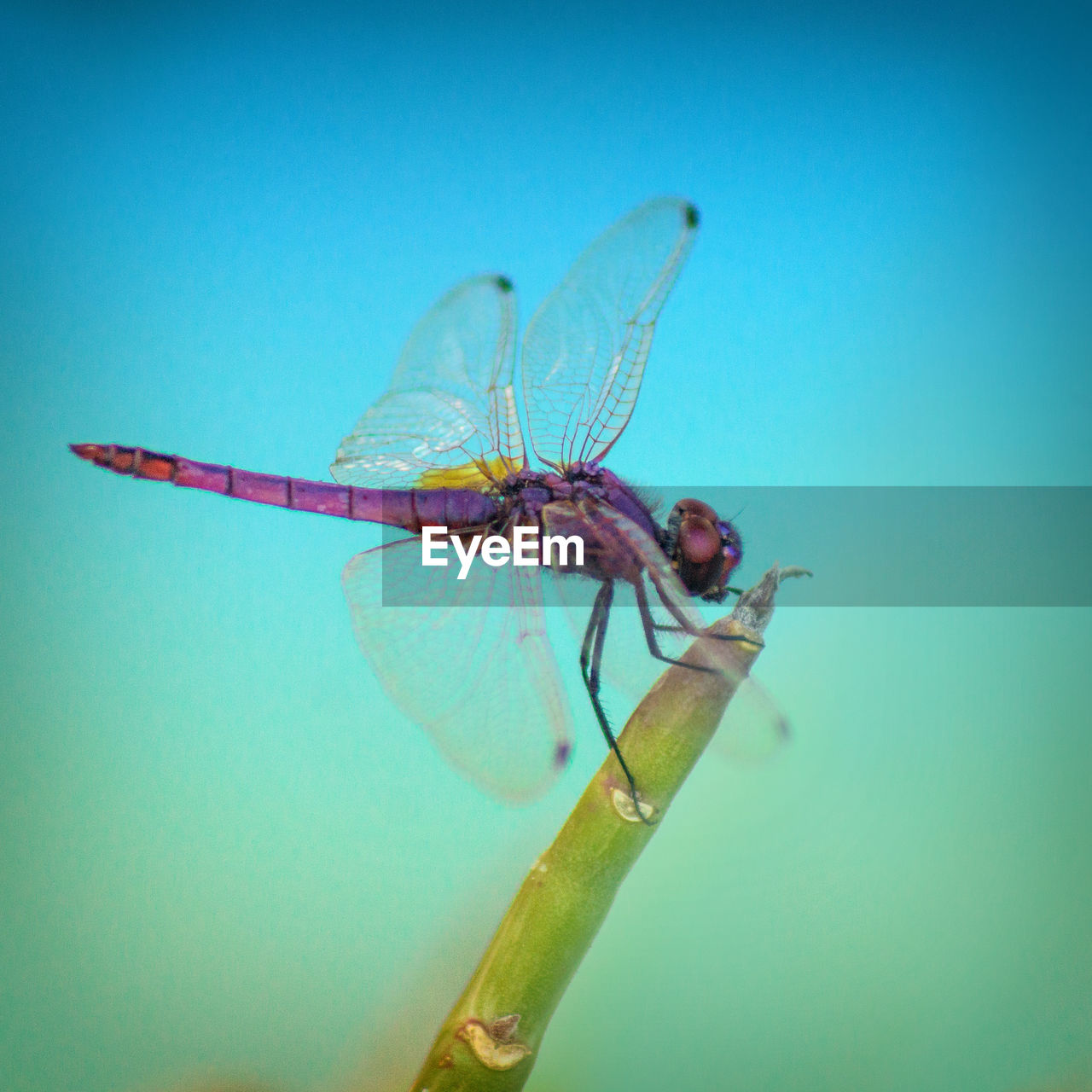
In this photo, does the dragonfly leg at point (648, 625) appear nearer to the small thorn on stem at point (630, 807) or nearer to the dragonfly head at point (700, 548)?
the dragonfly head at point (700, 548)

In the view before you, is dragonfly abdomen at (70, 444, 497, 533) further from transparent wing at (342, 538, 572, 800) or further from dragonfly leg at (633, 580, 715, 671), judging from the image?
dragonfly leg at (633, 580, 715, 671)

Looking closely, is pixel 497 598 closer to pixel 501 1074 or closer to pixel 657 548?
pixel 657 548

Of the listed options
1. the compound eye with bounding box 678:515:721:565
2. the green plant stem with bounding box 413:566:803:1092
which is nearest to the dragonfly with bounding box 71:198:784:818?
the compound eye with bounding box 678:515:721:565

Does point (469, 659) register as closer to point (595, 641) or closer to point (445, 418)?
point (595, 641)

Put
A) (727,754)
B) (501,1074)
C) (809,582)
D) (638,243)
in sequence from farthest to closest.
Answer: (809,582)
(638,243)
(727,754)
(501,1074)

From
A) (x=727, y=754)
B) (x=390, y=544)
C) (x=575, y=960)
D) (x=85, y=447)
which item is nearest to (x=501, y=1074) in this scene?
(x=575, y=960)

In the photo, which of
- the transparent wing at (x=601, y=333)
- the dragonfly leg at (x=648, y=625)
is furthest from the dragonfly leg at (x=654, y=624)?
the transparent wing at (x=601, y=333)

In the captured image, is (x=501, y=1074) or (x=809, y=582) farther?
(x=809, y=582)

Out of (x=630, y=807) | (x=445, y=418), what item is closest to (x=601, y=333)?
(x=445, y=418)
